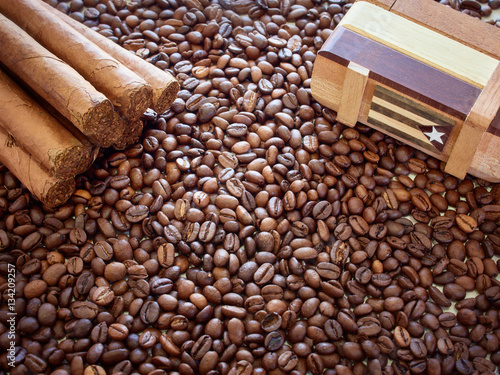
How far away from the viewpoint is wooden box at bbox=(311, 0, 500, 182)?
1834 millimetres

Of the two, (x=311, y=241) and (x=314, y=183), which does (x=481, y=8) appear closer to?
(x=314, y=183)

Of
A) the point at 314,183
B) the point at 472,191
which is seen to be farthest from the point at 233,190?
the point at 472,191

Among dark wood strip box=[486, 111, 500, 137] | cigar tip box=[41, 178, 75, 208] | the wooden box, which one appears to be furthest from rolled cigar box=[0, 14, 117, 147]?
dark wood strip box=[486, 111, 500, 137]

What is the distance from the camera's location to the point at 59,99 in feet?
5.72

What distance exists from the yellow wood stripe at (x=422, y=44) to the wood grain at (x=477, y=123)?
1.8 inches

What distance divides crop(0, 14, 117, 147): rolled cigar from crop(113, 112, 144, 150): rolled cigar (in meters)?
0.12

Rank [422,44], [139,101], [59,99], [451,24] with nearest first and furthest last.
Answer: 1. [59,99]
2. [139,101]
3. [422,44]
4. [451,24]

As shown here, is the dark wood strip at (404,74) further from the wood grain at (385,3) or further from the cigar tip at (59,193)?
the cigar tip at (59,193)

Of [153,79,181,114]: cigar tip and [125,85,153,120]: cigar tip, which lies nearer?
[125,85,153,120]: cigar tip

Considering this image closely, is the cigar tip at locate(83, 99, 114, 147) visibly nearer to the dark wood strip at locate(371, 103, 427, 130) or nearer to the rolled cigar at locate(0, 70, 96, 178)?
the rolled cigar at locate(0, 70, 96, 178)

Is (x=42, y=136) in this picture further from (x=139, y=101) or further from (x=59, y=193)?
(x=139, y=101)

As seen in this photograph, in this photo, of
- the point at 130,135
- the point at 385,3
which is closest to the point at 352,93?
the point at 385,3

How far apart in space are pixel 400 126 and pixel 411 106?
0.14m

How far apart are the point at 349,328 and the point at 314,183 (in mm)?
675
